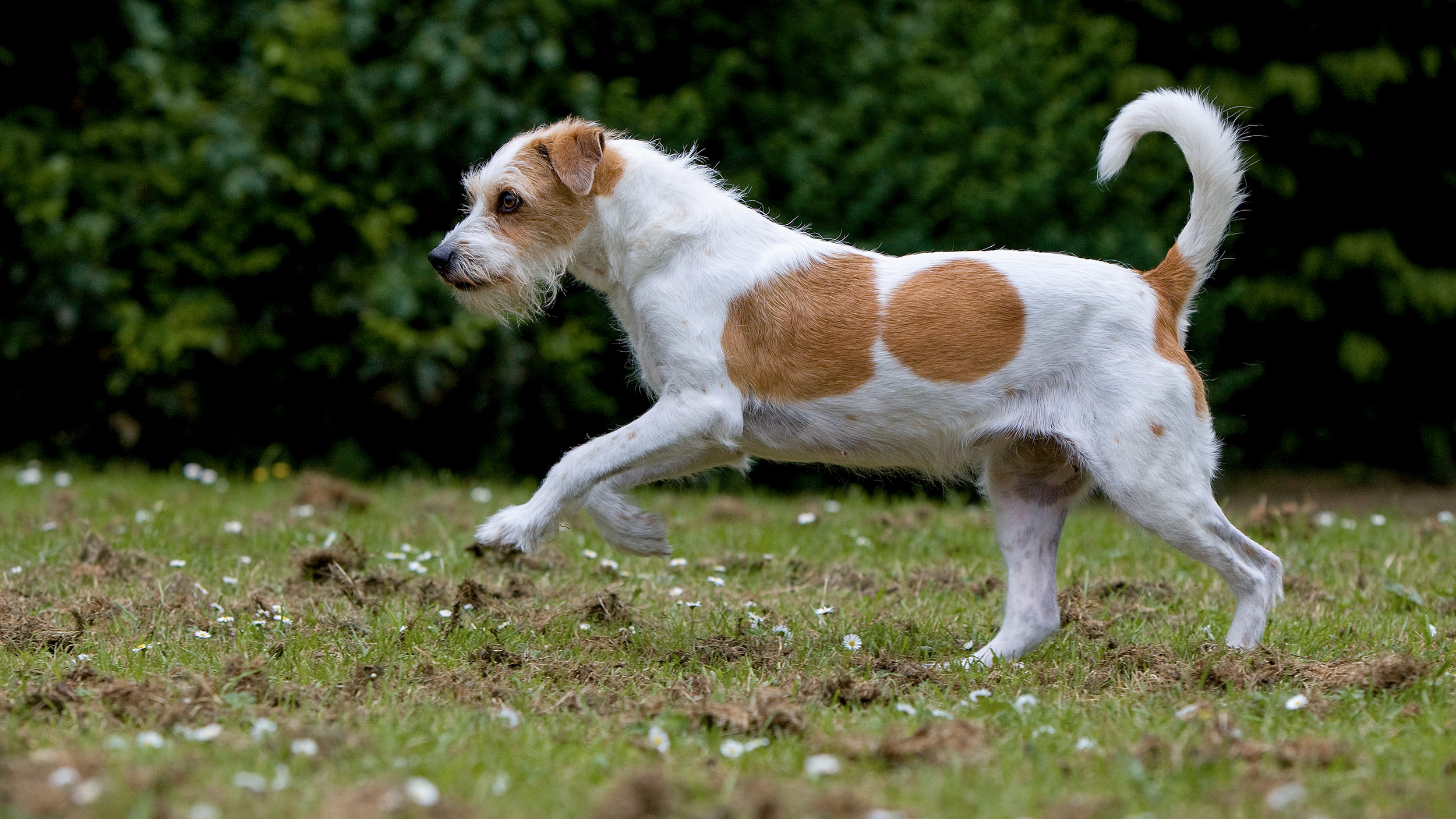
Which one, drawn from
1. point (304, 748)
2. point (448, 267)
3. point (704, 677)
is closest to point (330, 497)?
point (448, 267)

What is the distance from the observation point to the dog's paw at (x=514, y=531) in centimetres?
409

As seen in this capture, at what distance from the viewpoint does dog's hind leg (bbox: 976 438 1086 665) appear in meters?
4.49

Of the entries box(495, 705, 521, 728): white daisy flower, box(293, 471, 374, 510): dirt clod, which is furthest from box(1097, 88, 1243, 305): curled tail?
box(293, 471, 374, 510): dirt clod

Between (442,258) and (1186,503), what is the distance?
244 centimetres

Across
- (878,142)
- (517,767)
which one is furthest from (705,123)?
(517,767)

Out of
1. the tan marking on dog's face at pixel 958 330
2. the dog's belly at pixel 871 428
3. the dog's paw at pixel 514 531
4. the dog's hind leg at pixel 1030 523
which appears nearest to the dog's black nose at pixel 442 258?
the dog's paw at pixel 514 531

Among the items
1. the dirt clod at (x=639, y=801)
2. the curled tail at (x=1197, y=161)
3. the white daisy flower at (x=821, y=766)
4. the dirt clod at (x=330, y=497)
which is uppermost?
the curled tail at (x=1197, y=161)

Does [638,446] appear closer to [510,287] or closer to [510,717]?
[510,287]

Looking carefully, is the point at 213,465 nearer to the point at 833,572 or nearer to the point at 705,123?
the point at 705,123

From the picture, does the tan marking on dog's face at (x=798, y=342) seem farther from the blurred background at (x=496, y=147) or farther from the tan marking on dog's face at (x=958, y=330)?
the blurred background at (x=496, y=147)

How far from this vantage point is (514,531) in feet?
13.4

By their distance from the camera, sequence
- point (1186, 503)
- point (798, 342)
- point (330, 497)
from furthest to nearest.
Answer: point (330, 497) → point (798, 342) → point (1186, 503)

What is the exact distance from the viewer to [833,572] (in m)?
5.77

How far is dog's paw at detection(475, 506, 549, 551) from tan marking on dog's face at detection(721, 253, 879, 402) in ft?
2.43
